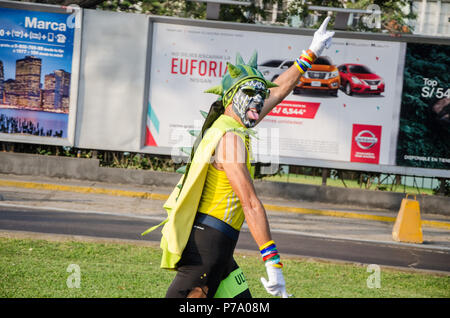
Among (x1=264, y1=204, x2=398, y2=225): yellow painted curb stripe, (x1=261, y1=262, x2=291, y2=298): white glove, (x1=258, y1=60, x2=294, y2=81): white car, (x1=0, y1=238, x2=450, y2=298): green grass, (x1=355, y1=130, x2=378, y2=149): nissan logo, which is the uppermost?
(x1=258, y1=60, x2=294, y2=81): white car

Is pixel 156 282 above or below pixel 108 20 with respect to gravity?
below

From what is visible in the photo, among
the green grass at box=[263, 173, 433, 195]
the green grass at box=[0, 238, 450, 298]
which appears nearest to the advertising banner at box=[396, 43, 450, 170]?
the green grass at box=[263, 173, 433, 195]

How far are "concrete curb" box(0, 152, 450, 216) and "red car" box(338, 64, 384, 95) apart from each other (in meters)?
2.51

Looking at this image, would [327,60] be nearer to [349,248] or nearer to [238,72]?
[349,248]

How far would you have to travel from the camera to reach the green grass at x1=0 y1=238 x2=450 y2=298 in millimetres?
6137

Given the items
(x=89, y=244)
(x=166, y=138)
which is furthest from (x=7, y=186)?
(x=89, y=244)

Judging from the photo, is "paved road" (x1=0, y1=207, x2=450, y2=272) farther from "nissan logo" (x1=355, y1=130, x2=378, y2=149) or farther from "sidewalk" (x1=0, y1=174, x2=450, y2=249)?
"nissan logo" (x1=355, y1=130, x2=378, y2=149)

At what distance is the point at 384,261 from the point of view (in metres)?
9.10

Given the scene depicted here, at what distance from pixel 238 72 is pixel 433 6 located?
45147 mm

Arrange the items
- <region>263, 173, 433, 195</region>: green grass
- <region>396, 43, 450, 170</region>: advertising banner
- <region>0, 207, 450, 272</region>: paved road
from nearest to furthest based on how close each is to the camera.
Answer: <region>0, 207, 450, 272</region>: paved road < <region>396, 43, 450, 170</region>: advertising banner < <region>263, 173, 433, 195</region>: green grass

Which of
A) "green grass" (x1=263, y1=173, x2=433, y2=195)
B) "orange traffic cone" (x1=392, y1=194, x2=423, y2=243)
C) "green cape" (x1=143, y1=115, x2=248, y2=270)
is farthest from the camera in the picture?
"green grass" (x1=263, y1=173, x2=433, y2=195)

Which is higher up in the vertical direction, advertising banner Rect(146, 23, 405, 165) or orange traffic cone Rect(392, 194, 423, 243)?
advertising banner Rect(146, 23, 405, 165)

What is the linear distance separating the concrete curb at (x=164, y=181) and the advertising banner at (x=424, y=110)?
3.49 feet
